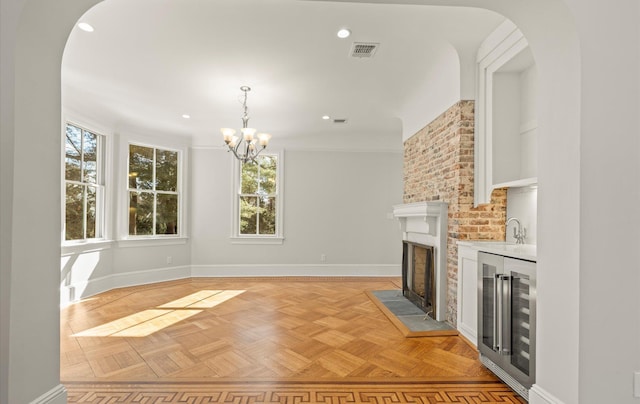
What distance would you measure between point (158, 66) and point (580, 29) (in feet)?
12.2

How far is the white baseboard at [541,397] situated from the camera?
1.68 metres

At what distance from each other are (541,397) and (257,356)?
2098 mm

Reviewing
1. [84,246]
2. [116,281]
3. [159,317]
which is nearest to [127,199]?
[84,246]

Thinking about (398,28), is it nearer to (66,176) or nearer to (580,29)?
(580,29)

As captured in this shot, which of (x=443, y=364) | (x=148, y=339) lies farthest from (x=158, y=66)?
(x=443, y=364)

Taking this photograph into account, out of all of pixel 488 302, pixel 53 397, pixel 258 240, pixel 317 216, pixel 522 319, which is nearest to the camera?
pixel 53 397

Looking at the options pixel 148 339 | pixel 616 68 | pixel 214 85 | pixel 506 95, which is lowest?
pixel 148 339

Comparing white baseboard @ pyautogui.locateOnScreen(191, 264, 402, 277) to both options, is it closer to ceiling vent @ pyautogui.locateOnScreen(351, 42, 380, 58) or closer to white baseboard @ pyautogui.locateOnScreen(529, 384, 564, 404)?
ceiling vent @ pyautogui.locateOnScreen(351, 42, 380, 58)

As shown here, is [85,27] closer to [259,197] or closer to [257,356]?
[257,356]

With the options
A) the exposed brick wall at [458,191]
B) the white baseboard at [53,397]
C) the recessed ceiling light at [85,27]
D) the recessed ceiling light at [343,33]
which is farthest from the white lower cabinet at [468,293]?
the recessed ceiling light at [85,27]

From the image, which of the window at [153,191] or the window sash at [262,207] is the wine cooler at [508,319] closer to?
the window sash at [262,207]

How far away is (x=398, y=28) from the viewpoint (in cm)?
288

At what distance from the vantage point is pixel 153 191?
611cm

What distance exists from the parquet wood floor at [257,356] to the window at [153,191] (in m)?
1.72
